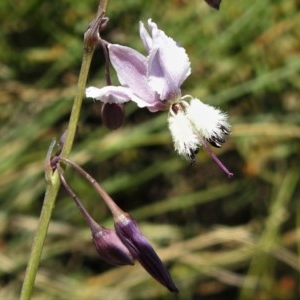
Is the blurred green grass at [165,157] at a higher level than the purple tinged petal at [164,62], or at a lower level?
higher

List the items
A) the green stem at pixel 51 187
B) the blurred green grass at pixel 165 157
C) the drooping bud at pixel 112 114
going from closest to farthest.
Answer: the green stem at pixel 51 187
the drooping bud at pixel 112 114
the blurred green grass at pixel 165 157

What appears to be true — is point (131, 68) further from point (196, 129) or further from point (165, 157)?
point (165, 157)

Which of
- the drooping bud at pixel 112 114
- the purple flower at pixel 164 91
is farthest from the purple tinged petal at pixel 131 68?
the drooping bud at pixel 112 114

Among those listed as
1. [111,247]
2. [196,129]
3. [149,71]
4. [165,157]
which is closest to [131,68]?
[149,71]

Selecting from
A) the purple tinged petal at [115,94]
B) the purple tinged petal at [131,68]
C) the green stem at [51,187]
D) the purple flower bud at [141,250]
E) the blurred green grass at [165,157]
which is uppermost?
the blurred green grass at [165,157]

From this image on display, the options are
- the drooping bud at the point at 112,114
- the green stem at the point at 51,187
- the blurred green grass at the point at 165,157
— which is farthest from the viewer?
the blurred green grass at the point at 165,157

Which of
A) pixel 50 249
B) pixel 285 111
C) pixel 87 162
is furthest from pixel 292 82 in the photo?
pixel 50 249

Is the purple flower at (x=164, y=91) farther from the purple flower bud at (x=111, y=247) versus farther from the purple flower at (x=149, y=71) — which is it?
the purple flower bud at (x=111, y=247)
